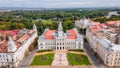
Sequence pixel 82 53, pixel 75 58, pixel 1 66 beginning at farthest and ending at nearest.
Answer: pixel 82 53 < pixel 75 58 < pixel 1 66

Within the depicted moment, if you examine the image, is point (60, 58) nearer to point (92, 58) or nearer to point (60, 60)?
point (60, 60)

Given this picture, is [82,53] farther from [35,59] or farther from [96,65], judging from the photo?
[35,59]

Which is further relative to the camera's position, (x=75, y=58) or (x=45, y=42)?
(x=45, y=42)

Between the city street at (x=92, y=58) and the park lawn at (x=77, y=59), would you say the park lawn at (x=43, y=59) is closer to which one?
the park lawn at (x=77, y=59)

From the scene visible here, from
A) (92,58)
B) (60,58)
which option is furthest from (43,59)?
(92,58)

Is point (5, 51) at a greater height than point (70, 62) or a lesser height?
greater

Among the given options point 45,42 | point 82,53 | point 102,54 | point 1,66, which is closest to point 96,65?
point 102,54

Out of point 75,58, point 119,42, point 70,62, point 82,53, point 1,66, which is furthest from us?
point 119,42
